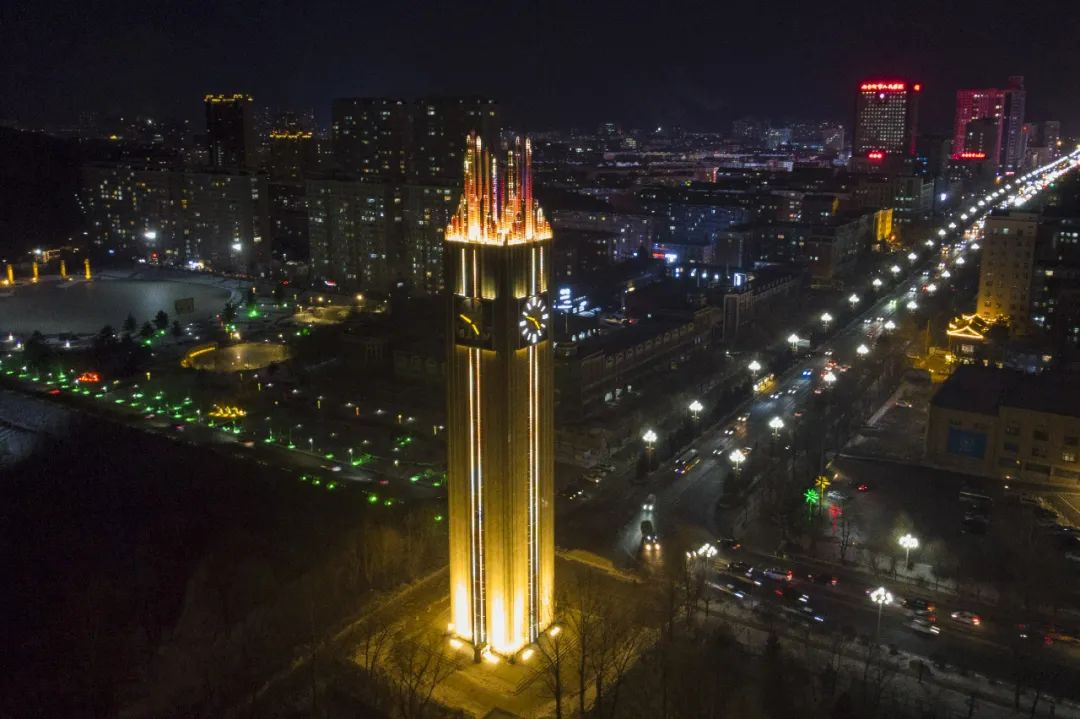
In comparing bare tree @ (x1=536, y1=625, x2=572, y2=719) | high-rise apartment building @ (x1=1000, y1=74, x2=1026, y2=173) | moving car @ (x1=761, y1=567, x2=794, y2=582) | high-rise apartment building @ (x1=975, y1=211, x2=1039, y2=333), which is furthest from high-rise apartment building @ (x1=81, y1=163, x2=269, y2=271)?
high-rise apartment building @ (x1=1000, y1=74, x2=1026, y2=173)

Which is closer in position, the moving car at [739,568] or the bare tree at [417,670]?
the bare tree at [417,670]

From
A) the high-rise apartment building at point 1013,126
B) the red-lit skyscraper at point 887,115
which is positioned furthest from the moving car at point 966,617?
the high-rise apartment building at point 1013,126

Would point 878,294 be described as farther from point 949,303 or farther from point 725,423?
point 725,423

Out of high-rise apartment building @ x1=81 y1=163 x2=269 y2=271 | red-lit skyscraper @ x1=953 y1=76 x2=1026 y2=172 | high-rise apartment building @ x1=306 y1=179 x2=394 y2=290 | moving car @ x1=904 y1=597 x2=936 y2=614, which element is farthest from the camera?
red-lit skyscraper @ x1=953 y1=76 x2=1026 y2=172

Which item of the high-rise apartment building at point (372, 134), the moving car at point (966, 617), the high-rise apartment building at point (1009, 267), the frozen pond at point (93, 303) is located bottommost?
the moving car at point (966, 617)

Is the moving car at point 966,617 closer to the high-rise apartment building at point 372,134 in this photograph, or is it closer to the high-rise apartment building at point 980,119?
the high-rise apartment building at point 372,134

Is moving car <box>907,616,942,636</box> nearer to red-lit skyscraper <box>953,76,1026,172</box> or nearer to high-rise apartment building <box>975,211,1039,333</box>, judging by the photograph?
high-rise apartment building <box>975,211,1039,333</box>

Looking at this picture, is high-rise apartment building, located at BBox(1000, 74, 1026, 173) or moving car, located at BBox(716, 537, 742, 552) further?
high-rise apartment building, located at BBox(1000, 74, 1026, 173)
